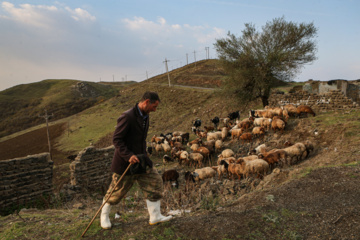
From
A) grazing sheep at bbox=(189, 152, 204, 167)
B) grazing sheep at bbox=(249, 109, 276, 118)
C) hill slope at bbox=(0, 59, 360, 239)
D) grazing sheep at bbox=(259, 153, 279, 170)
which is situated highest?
grazing sheep at bbox=(249, 109, 276, 118)

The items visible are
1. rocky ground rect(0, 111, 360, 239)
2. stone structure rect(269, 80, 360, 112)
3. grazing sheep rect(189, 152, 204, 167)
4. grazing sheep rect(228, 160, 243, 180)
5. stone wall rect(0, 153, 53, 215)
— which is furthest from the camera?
stone structure rect(269, 80, 360, 112)

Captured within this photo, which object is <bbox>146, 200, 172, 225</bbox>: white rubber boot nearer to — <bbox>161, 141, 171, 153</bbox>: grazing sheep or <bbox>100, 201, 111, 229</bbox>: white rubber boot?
<bbox>100, 201, 111, 229</bbox>: white rubber boot

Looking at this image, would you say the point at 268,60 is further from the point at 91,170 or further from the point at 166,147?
the point at 91,170

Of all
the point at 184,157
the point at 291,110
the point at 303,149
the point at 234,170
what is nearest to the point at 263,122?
the point at 291,110

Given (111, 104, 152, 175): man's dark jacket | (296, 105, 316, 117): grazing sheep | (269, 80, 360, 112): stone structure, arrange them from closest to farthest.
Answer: (111, 104, 152, 175): man's dark jacket
(296, 105, 316, 117): grazing sheep
(269, 80, 360, 112): stone structure

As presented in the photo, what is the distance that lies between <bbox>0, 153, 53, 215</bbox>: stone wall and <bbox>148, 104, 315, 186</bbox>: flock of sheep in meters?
4.69

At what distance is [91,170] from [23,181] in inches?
106

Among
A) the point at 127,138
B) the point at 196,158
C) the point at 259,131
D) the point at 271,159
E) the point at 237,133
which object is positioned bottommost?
the point at 196,158

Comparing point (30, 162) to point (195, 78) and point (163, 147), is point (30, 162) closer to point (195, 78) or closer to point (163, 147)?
point (163, 147)

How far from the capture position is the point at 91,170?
10273mm

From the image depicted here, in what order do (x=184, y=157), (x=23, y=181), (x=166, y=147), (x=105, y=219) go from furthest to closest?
1. (x=166, y=147)
2. (x=184, y=157)
3. (x=23, y=181)
4. (x=105, y=219)

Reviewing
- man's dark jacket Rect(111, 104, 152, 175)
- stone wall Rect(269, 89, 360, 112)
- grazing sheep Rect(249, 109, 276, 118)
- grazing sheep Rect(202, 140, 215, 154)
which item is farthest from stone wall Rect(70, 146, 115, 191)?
stone wall Rect(269, 89, 360, 112)

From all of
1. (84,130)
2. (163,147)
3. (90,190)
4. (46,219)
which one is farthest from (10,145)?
(46,219)

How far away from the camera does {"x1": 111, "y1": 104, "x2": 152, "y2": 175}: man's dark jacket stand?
3668mm
